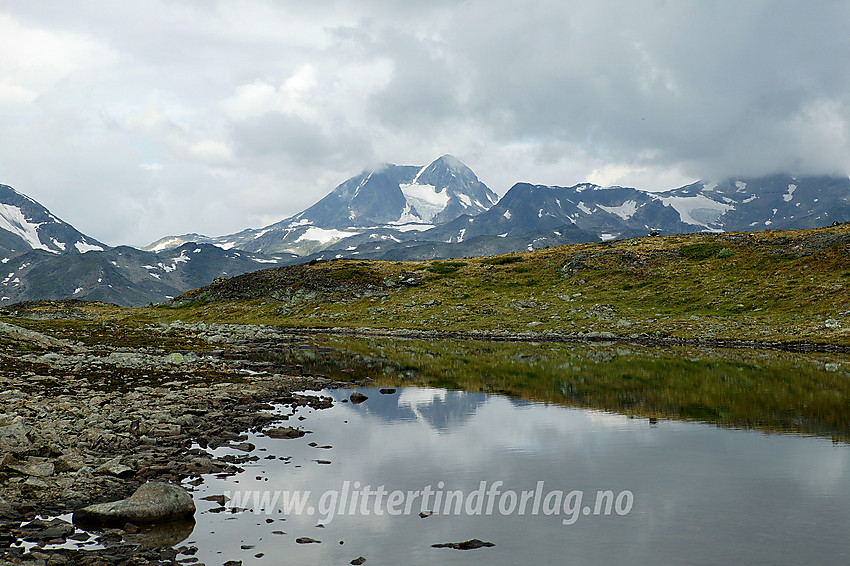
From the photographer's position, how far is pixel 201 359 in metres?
51.0

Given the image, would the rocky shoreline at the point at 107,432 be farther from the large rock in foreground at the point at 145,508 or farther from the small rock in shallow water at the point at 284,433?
the small rock in shallow water at the point at 284,433

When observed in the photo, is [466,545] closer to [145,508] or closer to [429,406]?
[145,508]

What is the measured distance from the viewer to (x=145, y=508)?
15352 mm

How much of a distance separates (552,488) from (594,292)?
81.2 metres

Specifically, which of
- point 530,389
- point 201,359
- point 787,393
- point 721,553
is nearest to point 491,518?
point 721,553

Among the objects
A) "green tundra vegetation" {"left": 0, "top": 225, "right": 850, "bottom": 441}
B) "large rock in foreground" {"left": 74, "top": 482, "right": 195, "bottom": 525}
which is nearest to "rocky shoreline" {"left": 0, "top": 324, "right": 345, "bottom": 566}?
"large rock in foreground" {"left": 74, "top": 482, "right": 195, "bottom": 525}

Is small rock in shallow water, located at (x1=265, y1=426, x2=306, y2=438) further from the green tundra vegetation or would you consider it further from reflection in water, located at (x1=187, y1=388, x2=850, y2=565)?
the green tundra vegetation

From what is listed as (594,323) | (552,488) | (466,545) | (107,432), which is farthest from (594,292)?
(466,545)

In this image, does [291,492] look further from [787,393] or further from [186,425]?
[787,393]

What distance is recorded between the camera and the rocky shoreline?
14.2 meters

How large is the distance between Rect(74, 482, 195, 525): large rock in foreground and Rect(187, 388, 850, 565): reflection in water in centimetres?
69

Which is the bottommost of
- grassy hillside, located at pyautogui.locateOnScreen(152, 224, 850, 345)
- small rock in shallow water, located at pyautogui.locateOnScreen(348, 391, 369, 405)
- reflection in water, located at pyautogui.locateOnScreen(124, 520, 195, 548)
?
small rock in shallow water, located at pyautogui.locateOnScreen(348, 391, 369, 405)

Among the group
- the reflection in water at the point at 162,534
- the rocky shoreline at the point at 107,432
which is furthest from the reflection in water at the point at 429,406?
the reflection in water at the point at 162,534

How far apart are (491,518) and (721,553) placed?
5.82 metres
